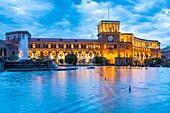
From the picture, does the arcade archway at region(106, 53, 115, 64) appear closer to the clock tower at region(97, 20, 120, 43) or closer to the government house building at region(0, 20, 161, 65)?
the government house building at region(0, 20, 161, 65)

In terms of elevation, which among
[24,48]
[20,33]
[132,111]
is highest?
[20,33]

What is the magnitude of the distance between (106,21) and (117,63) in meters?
20.5

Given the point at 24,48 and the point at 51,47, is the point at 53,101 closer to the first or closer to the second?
A: the point at 24,48

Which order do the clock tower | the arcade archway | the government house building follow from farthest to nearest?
the clock tower, the arcade archway, the government house building

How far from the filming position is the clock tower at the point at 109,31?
125m

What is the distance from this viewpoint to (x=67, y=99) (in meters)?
13.6

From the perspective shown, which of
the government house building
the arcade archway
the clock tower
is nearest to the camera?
the government house building

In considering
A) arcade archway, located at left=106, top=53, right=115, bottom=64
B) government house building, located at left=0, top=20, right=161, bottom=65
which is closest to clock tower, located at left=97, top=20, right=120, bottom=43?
government house building, located at left=0, top=20, right=161, bottom=65

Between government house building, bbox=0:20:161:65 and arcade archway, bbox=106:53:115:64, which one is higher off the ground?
government house building, bbox=0:20:161:65

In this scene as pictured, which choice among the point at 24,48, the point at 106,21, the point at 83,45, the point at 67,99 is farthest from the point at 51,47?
the point at 67,99

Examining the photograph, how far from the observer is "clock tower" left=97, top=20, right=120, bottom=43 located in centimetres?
12525

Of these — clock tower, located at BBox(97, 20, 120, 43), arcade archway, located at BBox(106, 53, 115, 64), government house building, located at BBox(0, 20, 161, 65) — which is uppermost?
clock tower, located at BBox(97, 20, 120, 43)

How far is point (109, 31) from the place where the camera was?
126438 mm

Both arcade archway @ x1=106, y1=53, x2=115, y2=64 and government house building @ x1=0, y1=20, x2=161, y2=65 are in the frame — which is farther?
arcade archway @ x1=106, y1=53, x2=115, y2=64
